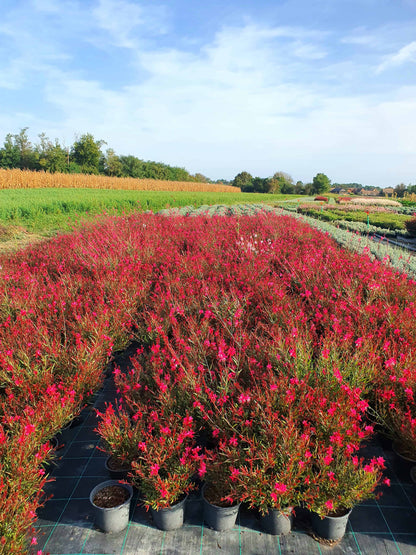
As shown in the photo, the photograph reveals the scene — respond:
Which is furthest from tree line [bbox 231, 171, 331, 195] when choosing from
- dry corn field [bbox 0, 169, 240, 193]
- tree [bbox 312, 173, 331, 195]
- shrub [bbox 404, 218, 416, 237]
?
shrub [bbox 404, 218, 416, 237]

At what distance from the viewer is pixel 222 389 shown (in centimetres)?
273

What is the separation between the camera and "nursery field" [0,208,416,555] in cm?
229

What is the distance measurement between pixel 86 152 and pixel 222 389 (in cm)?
5941

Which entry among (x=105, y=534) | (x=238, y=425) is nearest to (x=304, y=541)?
(x=238, y=425)

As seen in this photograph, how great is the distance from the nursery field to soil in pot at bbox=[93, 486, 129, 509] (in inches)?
7.1

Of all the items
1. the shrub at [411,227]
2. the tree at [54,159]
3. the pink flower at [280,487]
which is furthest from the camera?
the tree at [54,159]

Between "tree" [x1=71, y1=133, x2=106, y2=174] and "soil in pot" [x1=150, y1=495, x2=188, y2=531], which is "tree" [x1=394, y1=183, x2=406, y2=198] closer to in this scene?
"tree" [x1=71, y1=133, x2=106, y2=174]

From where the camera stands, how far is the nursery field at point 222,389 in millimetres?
2291

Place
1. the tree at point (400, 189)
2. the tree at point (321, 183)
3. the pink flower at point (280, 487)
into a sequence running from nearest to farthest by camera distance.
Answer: the pink flower at point (280, 487), the tree at point (400, 189), the tree at point (321, 183)

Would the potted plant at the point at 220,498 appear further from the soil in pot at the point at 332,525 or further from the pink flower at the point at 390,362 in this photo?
the pink flower at the point at 390,362

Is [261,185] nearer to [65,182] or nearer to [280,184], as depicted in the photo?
[280,184]

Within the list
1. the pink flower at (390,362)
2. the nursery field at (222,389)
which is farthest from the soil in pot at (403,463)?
the pink flower at (390,362)

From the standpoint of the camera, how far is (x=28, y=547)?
7.70 ft

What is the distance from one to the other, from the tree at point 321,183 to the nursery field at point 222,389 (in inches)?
3114
